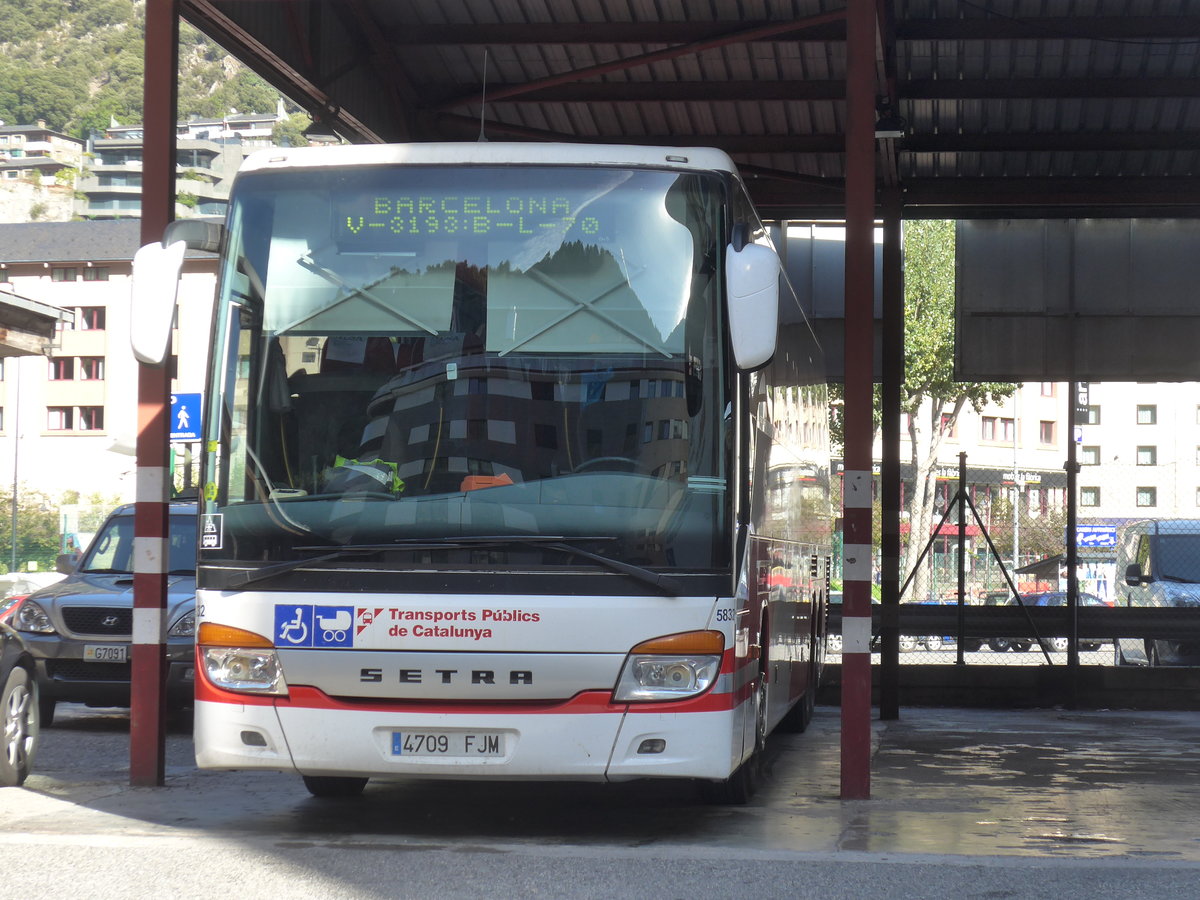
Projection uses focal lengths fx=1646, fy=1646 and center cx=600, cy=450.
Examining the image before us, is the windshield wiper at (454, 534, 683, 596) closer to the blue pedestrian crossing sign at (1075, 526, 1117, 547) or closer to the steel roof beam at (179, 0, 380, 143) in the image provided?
the steel roof beam at (179, 0, 380, 143)

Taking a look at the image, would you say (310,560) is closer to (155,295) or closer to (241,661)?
(241,661)

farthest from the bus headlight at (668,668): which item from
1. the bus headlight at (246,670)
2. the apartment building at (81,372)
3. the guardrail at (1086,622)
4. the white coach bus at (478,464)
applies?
the apartment building at (81,372)

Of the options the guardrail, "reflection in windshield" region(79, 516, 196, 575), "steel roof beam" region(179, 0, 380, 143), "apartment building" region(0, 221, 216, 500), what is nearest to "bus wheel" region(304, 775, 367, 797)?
"steel roof beam" region(179, 0, 380, 143)

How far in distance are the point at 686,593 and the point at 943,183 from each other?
10.3 meters

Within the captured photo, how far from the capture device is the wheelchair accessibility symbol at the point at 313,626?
750 centimetres

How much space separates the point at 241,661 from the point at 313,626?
0.41 m

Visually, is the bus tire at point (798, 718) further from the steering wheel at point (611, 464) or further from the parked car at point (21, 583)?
the parked car at point (21, 583)

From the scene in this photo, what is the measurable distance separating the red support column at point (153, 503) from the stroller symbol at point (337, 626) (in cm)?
287

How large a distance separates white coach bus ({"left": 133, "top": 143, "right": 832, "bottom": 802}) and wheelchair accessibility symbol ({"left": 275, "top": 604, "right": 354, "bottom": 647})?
0.01 metres

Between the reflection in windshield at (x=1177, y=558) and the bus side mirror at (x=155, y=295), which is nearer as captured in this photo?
the bus side mirror at (x=155, y=295)

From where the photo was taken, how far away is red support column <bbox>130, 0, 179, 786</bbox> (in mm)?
9992

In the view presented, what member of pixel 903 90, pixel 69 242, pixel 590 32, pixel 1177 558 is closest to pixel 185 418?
pixel 590 32

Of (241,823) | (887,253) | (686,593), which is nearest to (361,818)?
(241,823)

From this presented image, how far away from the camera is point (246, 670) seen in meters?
7.62
